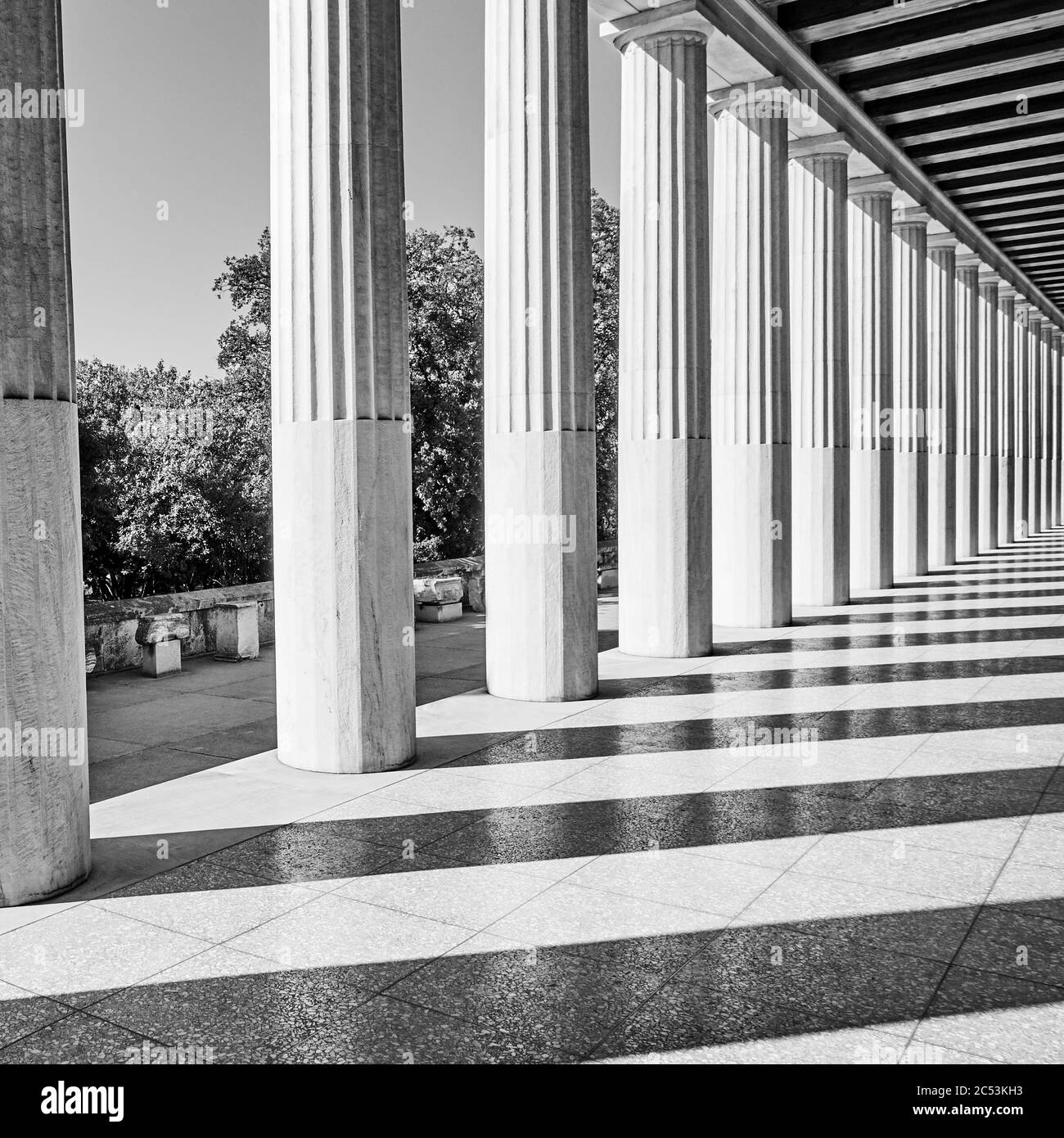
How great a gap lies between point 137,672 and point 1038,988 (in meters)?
20.3

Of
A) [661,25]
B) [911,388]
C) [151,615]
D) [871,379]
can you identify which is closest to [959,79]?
[871,379]

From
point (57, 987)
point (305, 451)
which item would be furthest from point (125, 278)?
point (57, 987)

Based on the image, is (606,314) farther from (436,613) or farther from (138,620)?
(138,620)

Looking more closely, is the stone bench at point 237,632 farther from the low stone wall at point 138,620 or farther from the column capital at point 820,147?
→ the column capital at point 820,147

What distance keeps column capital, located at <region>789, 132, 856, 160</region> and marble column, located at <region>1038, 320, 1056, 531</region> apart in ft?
181

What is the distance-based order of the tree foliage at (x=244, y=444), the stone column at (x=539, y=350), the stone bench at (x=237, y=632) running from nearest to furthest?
1. the stone column at (x=539, y=350)
2. the stone bench at (x=237, y=632)
3. the tree foliage at (x=244, y=444)

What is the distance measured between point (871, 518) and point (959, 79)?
51.1 ft

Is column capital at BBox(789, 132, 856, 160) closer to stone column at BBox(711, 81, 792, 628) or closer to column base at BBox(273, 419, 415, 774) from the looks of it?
stone column at BBox(711, 81, 792, 628)

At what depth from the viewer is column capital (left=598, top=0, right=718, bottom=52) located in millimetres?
24109

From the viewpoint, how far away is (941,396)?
5331 centimetres

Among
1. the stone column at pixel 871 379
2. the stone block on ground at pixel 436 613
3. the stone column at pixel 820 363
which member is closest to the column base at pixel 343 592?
the stone block on ground at pixel 436 613

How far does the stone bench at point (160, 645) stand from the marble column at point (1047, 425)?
7735cm

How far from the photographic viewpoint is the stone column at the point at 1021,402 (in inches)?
2908
